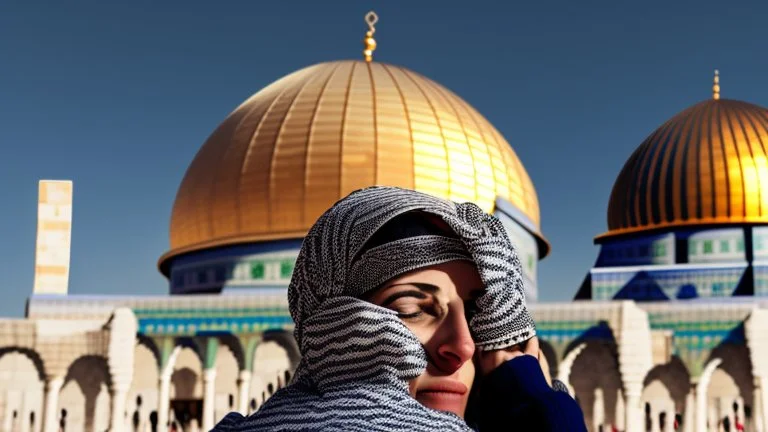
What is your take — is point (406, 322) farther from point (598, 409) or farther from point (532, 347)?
point (598, 409)

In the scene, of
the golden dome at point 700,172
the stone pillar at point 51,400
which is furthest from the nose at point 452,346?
the golden dome at point 700,172

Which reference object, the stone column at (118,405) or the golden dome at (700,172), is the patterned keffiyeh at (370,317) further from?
the golden dome at (700,172)

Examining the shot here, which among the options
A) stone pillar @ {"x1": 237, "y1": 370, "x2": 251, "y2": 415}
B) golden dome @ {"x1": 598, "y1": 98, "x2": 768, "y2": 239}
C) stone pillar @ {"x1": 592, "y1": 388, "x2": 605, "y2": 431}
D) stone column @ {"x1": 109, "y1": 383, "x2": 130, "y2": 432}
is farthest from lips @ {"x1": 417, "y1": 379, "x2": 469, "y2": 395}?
golden dome @ {"x1": 598, "y1": 98, "x2": 768, "y2": 239}

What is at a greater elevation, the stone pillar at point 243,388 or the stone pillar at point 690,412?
the stone pillar at point 243,388

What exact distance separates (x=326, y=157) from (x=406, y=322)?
1788 cm

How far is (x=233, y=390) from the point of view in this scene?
18.0m

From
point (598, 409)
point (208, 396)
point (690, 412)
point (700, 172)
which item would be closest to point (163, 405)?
point (208, 396)

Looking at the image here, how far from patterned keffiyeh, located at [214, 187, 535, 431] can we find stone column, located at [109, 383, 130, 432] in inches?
569

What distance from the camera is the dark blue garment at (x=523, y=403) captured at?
150 centimetres

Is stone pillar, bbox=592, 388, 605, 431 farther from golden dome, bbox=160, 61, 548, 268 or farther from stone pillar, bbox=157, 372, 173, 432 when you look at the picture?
stone pillar, bbox=157, 372, 173, 432

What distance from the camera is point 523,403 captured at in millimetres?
1536

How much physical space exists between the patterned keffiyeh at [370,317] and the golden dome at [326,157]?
17.2 metres

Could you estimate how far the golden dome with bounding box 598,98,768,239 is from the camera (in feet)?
73.7

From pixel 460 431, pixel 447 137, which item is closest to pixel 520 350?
pixel 460 431
